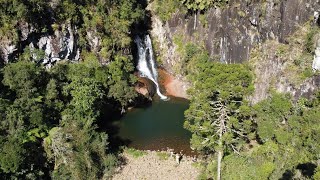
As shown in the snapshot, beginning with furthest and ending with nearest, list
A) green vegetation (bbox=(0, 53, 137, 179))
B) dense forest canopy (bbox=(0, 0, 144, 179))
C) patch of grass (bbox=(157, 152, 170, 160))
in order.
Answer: patch of grass (bbox=(157, 152, 170, 160)) < dense forest canopy (bbox=(0, 0, 144, 179)) < green vegetation (bbox=(0, 53, 137, 179))

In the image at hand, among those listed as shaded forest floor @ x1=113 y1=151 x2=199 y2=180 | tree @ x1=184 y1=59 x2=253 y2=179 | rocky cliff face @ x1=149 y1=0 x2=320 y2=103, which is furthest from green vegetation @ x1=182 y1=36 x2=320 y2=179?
rocky cliff face @ x1=149 y1=0 x2=320 y2=103

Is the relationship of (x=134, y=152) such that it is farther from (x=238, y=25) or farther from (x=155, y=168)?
(x=238, y=25)

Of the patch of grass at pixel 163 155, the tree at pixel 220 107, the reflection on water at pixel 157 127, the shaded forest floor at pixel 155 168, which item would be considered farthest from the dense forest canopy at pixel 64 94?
the tree at pixel 220 107

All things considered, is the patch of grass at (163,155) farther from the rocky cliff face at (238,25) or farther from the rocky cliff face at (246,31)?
the rocky cliff face at (238,25)

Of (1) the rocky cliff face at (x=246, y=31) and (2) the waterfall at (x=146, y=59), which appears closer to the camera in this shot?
(1) the rocky cliff face at (x=246, y=31)

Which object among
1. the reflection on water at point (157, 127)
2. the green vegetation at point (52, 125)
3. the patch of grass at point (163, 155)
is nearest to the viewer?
the green vegetation at point (52, 125)

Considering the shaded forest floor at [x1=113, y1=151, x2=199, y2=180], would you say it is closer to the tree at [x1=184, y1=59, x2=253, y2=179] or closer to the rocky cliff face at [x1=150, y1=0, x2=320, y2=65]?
the tree at [x1=184, y1=59, x2=253, y2=179]
